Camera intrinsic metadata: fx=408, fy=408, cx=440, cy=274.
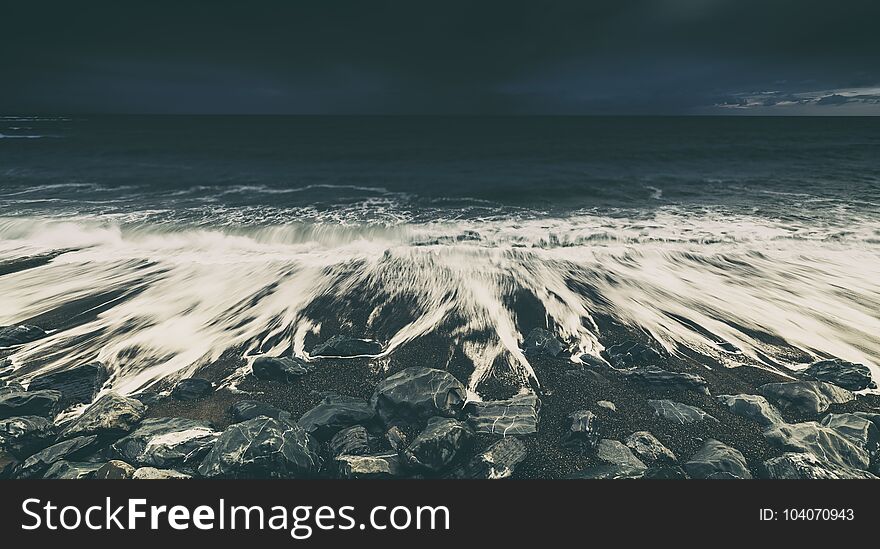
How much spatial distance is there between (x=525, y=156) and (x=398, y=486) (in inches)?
1848

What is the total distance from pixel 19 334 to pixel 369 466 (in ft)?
28.3

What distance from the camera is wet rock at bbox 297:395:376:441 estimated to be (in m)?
6.08

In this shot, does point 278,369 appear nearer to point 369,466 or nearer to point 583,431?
point 369,466

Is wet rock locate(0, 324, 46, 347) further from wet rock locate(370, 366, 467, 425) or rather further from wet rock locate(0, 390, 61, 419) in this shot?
wet rock locate(370, 366, 467, 425)

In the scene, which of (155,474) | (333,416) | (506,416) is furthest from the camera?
(506,416)

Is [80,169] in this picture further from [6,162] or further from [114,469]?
[114,469]

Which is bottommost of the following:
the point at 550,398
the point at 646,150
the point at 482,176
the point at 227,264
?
the point at 550,398

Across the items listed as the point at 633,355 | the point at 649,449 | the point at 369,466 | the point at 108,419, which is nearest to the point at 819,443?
the point at 649,449

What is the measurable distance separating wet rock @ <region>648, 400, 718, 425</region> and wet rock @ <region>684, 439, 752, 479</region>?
0.70m

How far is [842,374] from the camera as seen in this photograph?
7.05 metres

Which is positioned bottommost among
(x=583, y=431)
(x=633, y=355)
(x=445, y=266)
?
(x=583, y=431)

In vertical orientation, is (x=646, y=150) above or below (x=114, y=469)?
above

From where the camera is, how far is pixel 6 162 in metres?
39.0

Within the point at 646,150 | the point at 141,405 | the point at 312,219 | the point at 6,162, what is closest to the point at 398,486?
the point at 141,405
